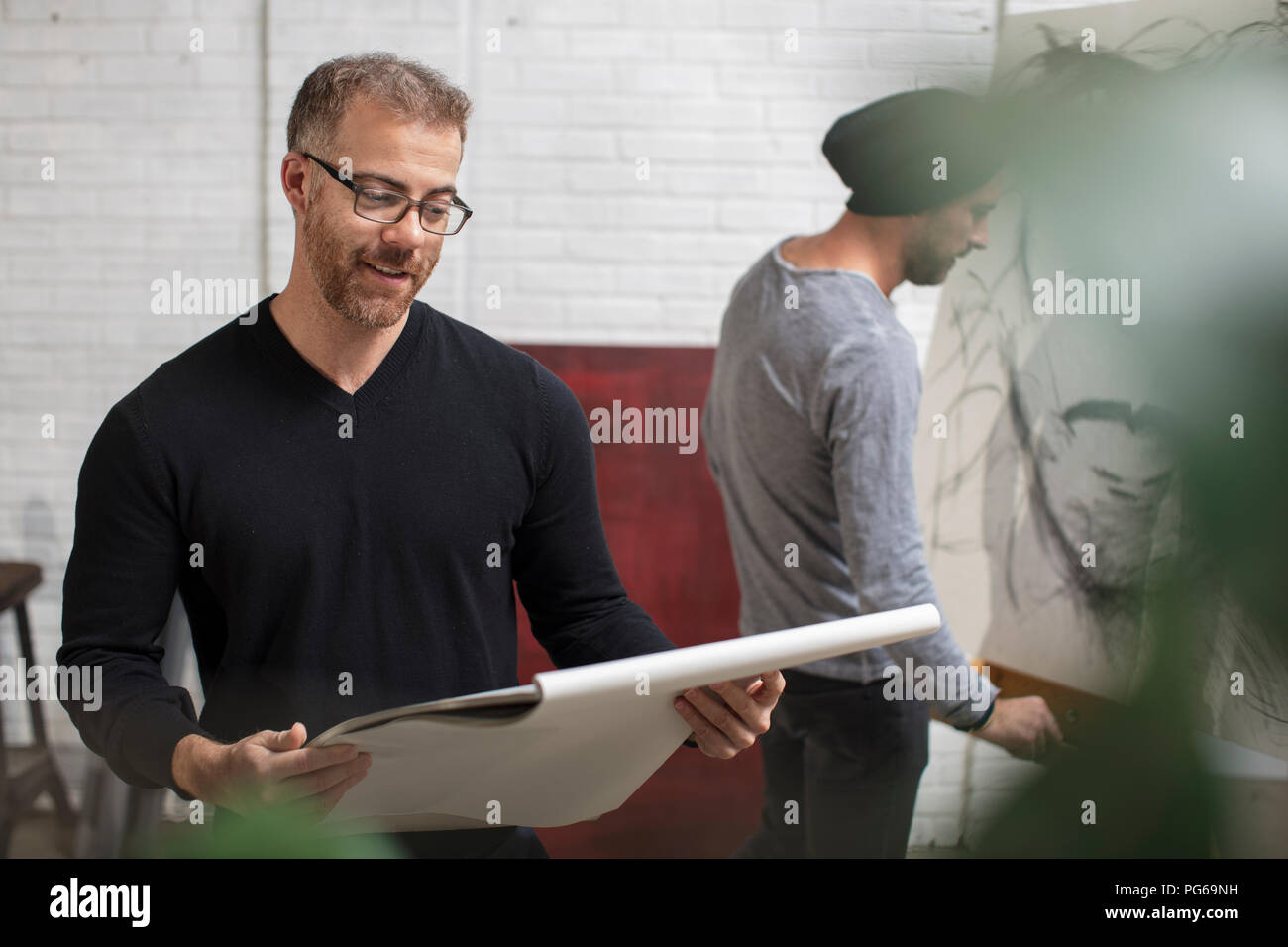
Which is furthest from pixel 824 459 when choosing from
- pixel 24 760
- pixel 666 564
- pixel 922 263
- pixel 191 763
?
pixel 24 760

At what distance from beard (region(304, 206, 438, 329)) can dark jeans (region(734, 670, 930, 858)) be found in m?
0.89

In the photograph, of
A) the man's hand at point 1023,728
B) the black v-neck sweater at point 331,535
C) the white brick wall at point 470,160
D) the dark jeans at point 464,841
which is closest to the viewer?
→ the black v-neck sweater at point 331,535

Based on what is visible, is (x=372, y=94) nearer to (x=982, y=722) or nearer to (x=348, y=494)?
(x=348, y=494)

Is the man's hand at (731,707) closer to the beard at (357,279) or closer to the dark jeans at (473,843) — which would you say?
the dark jeans at (473,843)

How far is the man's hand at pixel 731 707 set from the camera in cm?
100

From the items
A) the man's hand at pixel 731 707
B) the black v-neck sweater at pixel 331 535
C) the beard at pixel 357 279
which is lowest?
the man's hand at pixel 731 707

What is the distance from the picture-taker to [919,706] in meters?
1.69

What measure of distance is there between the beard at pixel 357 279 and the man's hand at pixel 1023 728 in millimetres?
1096

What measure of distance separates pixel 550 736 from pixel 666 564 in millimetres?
1427

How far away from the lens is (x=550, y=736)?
90 cm

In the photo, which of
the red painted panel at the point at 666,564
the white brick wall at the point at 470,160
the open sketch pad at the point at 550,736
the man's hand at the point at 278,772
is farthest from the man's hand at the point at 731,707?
the white brick wall at the point at 470,160

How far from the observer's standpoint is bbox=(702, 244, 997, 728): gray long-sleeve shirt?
1550 millimetres

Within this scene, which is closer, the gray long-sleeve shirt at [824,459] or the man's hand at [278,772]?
the man's hand at [278,772]
